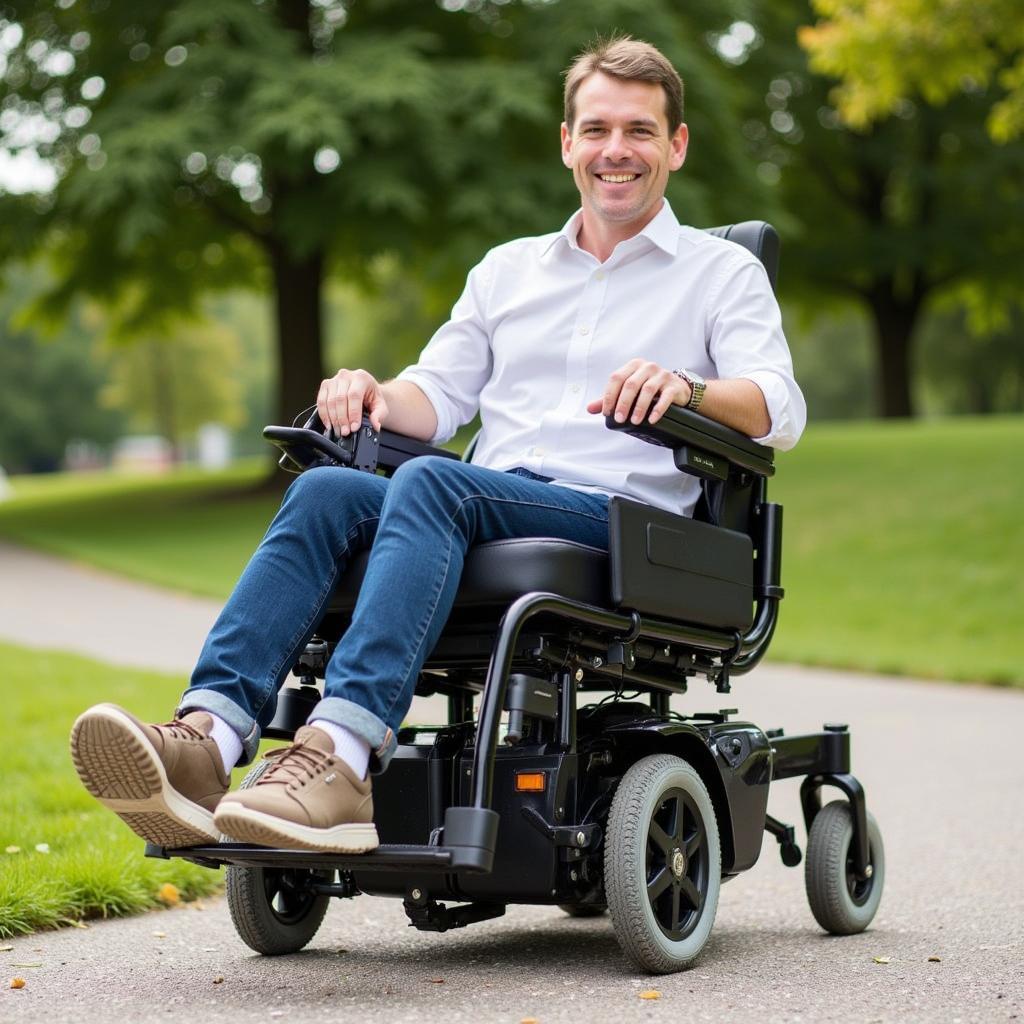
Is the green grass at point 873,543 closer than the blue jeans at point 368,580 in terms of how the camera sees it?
No

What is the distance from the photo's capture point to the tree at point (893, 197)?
2517 cm

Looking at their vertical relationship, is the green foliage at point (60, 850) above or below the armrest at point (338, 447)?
below

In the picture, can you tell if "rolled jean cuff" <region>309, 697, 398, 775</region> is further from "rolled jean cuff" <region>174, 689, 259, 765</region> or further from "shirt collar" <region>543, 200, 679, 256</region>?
"shirt collar" <region>543, 200, 679, 256</region>

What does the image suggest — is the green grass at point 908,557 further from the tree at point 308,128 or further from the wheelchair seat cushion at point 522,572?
the wheelchair seat cushion at point 522,572

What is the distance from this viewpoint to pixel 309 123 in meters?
15.8

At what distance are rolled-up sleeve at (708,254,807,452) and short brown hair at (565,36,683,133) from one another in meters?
0.41

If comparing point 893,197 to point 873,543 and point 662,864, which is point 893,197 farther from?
point 662,864

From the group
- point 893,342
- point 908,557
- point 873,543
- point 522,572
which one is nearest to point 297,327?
point 873,543

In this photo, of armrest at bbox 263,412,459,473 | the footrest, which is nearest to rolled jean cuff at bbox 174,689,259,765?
the footrest

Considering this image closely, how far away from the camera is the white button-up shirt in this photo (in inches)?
145

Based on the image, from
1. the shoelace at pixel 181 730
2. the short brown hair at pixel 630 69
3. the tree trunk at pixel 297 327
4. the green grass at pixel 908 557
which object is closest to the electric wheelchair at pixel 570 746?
the shoelace at pixel 181 730

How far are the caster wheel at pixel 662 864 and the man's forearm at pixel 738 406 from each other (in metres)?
0.76

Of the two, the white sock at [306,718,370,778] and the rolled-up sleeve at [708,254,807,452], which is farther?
the rolled-up sleeve at [708,254,807,452]

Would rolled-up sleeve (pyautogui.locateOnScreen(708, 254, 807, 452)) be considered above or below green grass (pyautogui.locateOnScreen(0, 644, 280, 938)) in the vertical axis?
above
